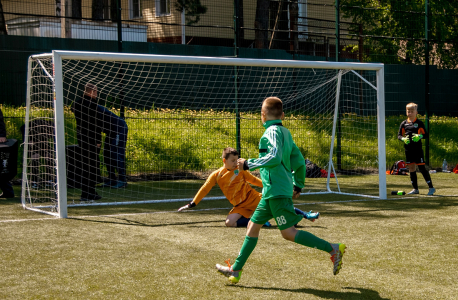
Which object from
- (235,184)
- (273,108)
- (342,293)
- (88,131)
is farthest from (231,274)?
(88,131)

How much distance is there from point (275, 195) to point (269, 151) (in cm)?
34

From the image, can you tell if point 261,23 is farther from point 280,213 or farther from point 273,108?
point 280,213

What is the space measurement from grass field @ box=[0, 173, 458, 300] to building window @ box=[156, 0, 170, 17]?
9.14 meters

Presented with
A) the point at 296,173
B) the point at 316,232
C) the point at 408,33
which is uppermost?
the point at 408,33

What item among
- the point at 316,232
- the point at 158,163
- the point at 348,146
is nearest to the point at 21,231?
the point at 316,232

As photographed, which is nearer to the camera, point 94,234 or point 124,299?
point 124,299

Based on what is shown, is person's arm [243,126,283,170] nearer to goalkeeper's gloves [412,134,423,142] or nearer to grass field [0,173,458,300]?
grass field [0,173,458,300]

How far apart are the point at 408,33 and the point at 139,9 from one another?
747 centimetres

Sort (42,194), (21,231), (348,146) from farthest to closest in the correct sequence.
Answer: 1. (348,146)
2. (42,194)
3. (21,231)

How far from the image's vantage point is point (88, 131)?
27.2ft

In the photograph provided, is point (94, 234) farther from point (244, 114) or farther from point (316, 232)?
point (244, 114)

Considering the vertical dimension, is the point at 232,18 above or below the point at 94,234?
above

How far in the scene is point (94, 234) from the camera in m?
6.01

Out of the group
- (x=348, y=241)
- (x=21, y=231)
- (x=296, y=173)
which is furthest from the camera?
(x=21, y=231)
